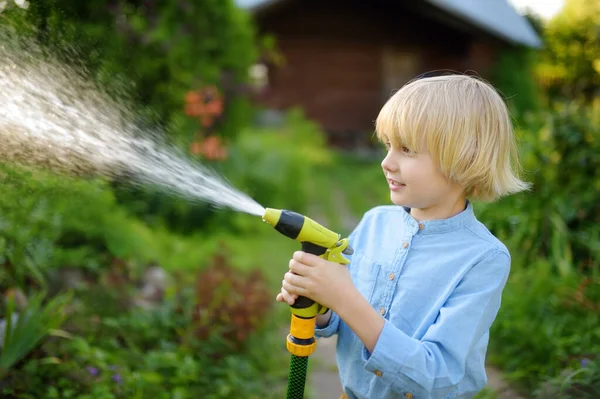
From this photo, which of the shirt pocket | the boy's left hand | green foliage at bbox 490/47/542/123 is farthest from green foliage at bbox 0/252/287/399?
green foliage at bbox 490/47/542/123

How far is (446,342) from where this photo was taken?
1566 mm

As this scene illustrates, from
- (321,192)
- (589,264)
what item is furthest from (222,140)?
(589,264)

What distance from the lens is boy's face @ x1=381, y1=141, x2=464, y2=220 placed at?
1655 millimetres

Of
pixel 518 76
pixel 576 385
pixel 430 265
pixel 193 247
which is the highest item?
pixel 518 76

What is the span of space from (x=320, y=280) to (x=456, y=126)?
0.51m

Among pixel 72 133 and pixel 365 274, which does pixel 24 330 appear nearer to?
pixel 72 133

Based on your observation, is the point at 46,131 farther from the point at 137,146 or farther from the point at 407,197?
the point at 407,197

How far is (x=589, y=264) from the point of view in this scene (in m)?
3.96

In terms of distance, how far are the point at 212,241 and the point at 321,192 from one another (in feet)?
14.3

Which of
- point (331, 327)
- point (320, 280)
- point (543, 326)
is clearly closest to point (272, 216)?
point (320, 280)

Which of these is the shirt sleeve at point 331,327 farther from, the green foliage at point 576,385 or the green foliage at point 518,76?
the green foliage at point 518,76

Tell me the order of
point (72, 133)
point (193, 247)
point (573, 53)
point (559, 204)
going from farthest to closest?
1. point (573, 53)
2. point (193, 247)
3. point (559, 204)
4. point (72, 133)

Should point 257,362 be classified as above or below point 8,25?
below

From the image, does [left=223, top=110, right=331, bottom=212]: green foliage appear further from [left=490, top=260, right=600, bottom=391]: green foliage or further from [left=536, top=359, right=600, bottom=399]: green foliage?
[left=536, top=359, right=600, bottom=399]: green foliage
